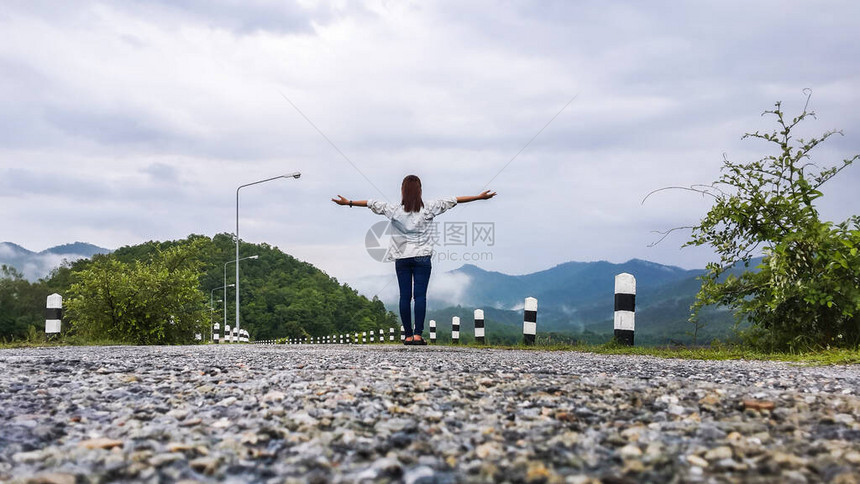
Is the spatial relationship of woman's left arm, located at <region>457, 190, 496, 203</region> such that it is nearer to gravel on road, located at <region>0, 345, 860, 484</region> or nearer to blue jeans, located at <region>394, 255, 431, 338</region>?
blue jeans, located at <region>394, 255, 431, 338</region>

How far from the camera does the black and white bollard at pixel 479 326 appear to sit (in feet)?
47.3

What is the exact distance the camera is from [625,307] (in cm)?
881

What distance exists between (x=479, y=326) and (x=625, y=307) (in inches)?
237

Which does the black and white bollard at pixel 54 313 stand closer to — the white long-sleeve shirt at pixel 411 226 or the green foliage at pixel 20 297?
the white long-sleeve shirt at pixel 411 226

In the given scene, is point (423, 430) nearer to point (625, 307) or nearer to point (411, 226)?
point (411, 226)

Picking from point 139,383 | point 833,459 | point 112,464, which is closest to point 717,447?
point 833,459

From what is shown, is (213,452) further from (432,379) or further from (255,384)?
(432,379)

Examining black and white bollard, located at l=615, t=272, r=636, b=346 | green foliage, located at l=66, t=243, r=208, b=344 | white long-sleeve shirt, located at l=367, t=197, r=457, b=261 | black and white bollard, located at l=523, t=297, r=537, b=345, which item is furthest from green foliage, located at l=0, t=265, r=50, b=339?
black and white bollard, located at l=615, t=272, r=636, b=346

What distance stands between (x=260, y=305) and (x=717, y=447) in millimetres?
52035


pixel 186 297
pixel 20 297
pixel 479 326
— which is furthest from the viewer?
pixel 20 297

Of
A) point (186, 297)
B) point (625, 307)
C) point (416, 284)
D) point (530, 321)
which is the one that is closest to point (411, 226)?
point (416, 284)

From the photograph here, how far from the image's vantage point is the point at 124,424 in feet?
8.24

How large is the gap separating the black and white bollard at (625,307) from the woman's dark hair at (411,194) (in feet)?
9.63

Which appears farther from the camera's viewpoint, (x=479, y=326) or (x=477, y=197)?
(x=479, y=326)
